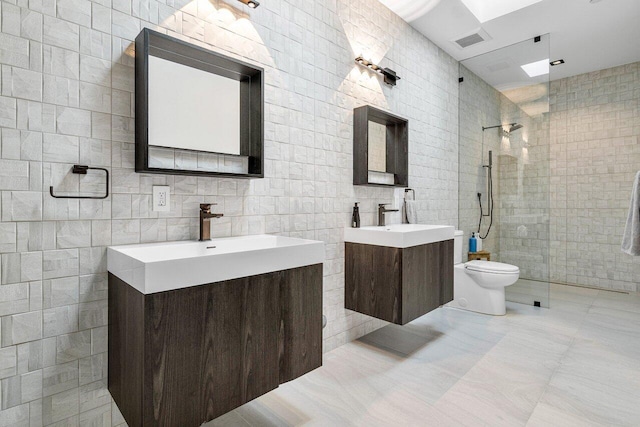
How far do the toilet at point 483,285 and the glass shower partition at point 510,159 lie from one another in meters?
0.51

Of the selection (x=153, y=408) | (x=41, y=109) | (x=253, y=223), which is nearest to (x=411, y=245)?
(x=253, y=223)

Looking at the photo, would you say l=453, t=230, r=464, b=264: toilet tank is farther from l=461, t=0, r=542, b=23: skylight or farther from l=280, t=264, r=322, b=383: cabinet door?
l=280, t=264, r=322, b=383: cabinet door

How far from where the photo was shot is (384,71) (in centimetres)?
298

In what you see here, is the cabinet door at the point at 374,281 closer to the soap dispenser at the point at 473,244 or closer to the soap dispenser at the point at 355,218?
the soap dispenser at the point at 355,218

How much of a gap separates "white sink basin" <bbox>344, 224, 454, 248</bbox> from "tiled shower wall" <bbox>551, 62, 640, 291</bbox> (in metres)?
3.11

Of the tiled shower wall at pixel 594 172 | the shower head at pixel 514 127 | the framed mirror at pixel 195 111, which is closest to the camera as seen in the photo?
the framed mirror at pixel 195 111

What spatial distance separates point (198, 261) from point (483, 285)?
307 centimetres

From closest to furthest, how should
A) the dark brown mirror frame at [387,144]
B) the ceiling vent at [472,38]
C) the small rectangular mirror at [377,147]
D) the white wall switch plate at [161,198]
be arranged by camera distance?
the white wall switch plate at [161,198] < the dark brown mirror frame at [387,144] < the small rectangular mirror at [377,147] < the ceiling vent at [472,38]

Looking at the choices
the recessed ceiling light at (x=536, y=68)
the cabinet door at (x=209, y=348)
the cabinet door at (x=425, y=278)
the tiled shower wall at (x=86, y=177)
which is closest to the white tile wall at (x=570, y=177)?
the recessed ceiling light at (x=536, y=68)

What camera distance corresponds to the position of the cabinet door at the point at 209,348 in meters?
1.19

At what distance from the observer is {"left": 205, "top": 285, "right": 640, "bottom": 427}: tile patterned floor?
179cm

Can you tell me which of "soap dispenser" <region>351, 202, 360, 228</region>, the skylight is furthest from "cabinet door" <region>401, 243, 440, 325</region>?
the skylight

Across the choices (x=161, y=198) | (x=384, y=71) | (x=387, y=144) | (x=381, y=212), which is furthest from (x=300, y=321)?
(x=384, y=71)

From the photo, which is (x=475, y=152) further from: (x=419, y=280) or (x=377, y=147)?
(x=419, y=280)
